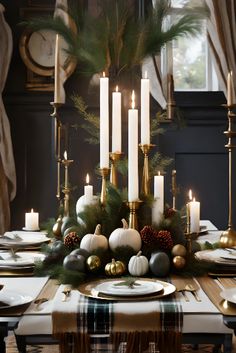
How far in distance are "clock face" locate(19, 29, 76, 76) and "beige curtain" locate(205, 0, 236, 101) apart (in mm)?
972

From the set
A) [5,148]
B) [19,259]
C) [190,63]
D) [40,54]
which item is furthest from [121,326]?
[190,63]

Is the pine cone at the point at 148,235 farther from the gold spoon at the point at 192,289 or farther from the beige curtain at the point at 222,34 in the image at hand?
the beige curtain at the point at 222,34

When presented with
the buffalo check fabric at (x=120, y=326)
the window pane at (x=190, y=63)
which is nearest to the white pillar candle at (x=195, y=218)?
the buffalo check fabric at (x=120, y=326)

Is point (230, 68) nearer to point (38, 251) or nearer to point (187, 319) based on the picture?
point (38, 251)

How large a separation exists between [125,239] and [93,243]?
9 centimetres

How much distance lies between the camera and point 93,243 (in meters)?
1.81

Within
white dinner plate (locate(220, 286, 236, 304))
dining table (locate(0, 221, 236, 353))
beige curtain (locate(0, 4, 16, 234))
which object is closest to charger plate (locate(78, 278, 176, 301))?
dining table (locate(0, 221, 236, 353))

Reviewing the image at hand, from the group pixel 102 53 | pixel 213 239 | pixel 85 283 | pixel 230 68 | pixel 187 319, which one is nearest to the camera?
pixel 187 319

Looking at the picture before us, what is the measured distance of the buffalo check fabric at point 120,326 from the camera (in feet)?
4.58

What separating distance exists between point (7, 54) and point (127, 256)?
2.98 m

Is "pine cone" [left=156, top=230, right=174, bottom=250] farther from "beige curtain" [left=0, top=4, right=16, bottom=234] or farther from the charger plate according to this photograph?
"beige curtain" [left=0, top=4, right=16, bottom=234]

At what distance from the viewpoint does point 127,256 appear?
184cm

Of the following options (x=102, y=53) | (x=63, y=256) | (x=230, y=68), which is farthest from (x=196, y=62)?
(x=63, y=256)

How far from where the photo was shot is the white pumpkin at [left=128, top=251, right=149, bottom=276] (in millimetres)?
1762
